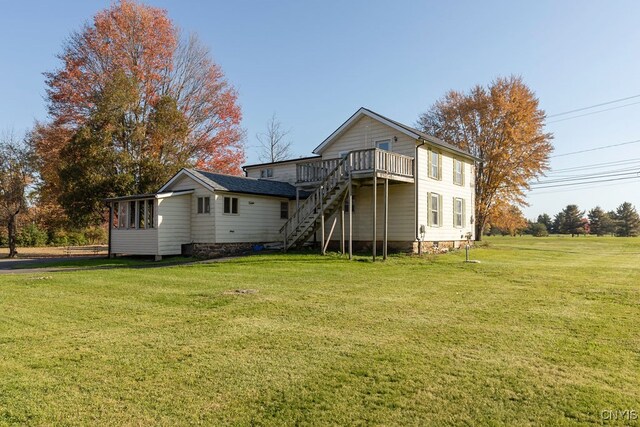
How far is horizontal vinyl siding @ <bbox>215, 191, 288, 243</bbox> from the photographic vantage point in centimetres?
2028

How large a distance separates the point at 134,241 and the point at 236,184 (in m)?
5.62

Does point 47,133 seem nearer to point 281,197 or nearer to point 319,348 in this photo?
point 281,197

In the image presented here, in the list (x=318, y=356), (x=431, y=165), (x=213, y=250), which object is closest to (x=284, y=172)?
(x=213, y=250)

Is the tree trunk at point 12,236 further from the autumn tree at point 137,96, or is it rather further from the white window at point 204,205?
the white window at point 204,205

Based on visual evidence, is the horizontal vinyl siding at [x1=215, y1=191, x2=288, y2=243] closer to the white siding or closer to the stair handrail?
the white siding

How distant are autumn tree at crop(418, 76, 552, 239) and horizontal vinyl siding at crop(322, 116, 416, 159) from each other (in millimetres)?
13106

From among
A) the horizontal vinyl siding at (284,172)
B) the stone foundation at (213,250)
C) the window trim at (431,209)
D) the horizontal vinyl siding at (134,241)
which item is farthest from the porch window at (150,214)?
the window trim at (431,209)

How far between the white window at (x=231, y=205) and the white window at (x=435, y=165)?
993 centimetres

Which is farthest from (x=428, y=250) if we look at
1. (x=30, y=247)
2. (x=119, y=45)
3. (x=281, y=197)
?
(x=30, y=247)

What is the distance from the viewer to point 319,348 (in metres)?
5.14

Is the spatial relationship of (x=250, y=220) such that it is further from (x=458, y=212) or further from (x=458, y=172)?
(x=458, y=172)

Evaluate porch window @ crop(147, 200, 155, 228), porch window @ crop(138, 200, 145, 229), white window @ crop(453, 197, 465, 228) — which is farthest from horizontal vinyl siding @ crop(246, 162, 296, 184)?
white window @ crop(453, 197, 465, 228)

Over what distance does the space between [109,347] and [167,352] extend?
0.83m

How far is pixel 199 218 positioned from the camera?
→ 20609 millimetres
